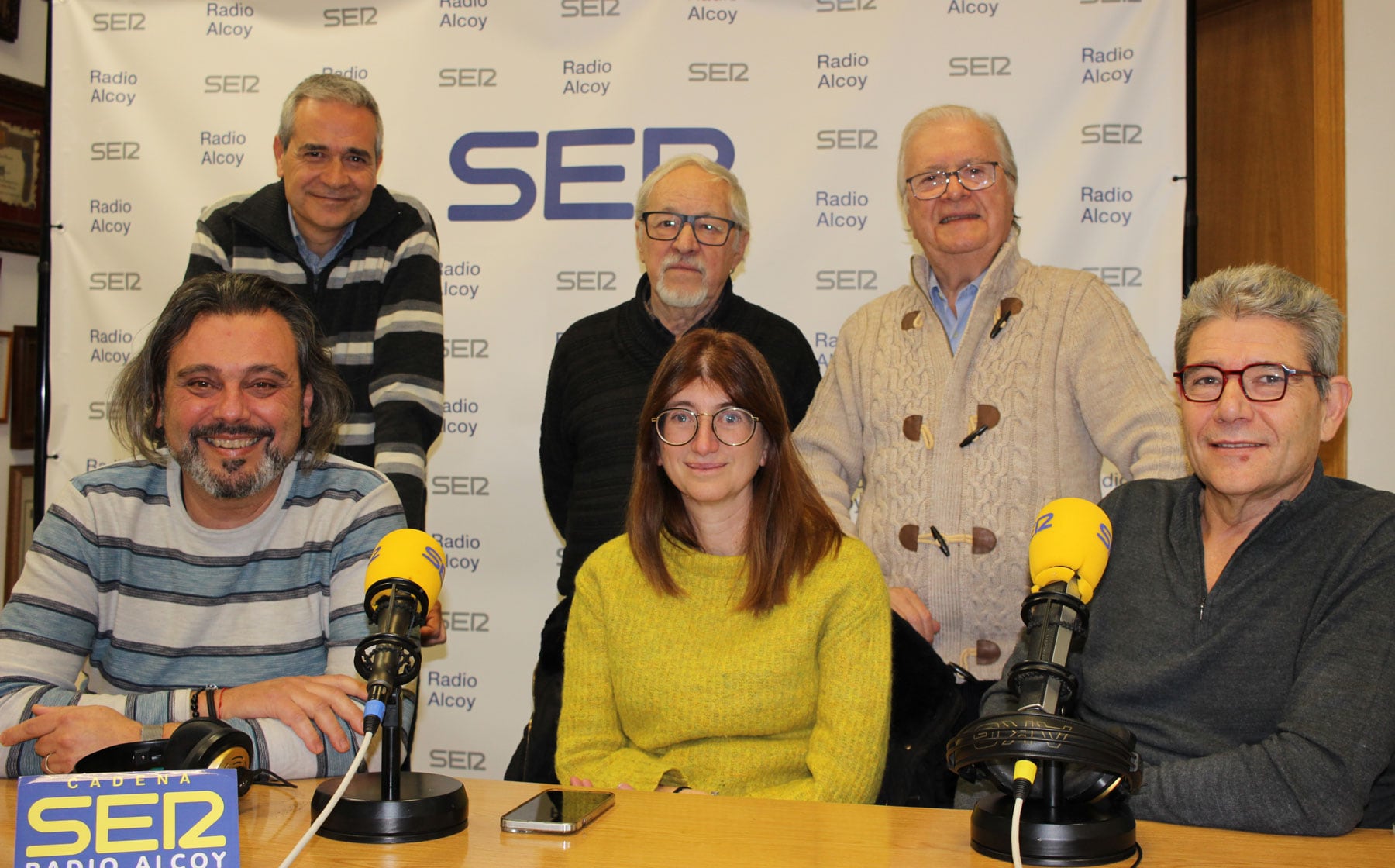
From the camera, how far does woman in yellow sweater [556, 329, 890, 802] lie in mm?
2012

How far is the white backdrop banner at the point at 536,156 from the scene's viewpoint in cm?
343

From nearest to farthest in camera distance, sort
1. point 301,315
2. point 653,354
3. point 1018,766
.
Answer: point 1018,766 < point 301,315 < point 653,354

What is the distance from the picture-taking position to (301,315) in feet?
7.68

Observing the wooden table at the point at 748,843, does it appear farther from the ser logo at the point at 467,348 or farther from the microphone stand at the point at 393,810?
the ser logo at the point at 467,348

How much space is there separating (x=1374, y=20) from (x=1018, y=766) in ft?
9.38

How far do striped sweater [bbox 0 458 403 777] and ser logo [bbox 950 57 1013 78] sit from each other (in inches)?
90.5

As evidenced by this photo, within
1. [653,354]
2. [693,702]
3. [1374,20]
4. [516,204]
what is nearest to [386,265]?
[516,204]

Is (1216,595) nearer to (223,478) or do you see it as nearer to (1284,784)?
(1284,784)

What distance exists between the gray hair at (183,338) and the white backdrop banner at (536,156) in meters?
1.42

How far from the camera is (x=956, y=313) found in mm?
2779

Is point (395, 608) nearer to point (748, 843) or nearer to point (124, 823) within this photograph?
point (124, 823)

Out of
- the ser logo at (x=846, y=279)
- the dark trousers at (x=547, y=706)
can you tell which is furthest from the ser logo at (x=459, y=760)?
the ser logo at (x=846, y=279)

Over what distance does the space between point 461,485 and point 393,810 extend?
239cm

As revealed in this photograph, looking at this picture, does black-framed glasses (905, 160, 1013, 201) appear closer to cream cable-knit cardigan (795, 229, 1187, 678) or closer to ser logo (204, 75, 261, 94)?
cream cable-knit cardigan (795, 229, 1187, 678)
